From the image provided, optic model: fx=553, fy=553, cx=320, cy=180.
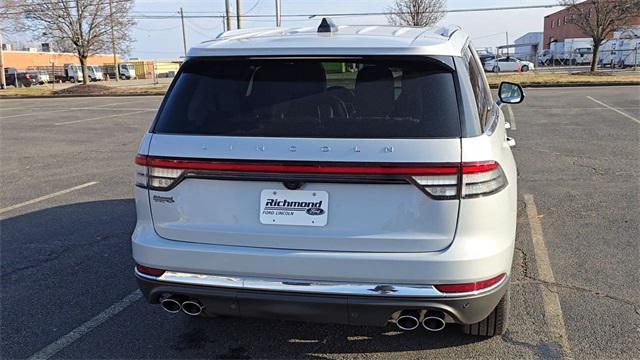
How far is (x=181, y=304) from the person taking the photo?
2854 mm

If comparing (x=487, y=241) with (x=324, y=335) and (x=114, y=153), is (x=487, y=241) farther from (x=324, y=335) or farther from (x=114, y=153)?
(x=114, y=153)

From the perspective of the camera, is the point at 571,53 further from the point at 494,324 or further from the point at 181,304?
the point at 181,304

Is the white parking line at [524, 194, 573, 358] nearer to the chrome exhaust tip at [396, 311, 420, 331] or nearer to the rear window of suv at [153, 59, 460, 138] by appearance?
the chrome exhaust tip at [396, 311, 420, 331]

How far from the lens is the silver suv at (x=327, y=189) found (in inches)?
98.6

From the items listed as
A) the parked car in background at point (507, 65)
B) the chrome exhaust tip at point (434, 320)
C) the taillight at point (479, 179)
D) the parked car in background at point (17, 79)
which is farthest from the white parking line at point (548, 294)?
the parked car in background at point (17, 79)

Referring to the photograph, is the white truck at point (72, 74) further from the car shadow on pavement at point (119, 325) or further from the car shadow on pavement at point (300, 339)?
the car shadow on pavement at point (300, 339)

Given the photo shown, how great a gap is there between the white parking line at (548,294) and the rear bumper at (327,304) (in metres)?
0.85

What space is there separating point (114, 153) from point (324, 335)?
27.4ft

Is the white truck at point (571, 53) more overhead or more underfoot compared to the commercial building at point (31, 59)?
more underfoot

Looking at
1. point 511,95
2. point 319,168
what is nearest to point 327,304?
point 319,168

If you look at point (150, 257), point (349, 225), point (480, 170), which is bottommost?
point (150, 257)

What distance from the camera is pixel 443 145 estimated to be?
2465 mm

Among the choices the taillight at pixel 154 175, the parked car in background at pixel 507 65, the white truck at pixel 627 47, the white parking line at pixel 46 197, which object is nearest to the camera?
the taillight at pixel 154 175

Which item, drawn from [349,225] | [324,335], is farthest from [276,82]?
[324,335]
